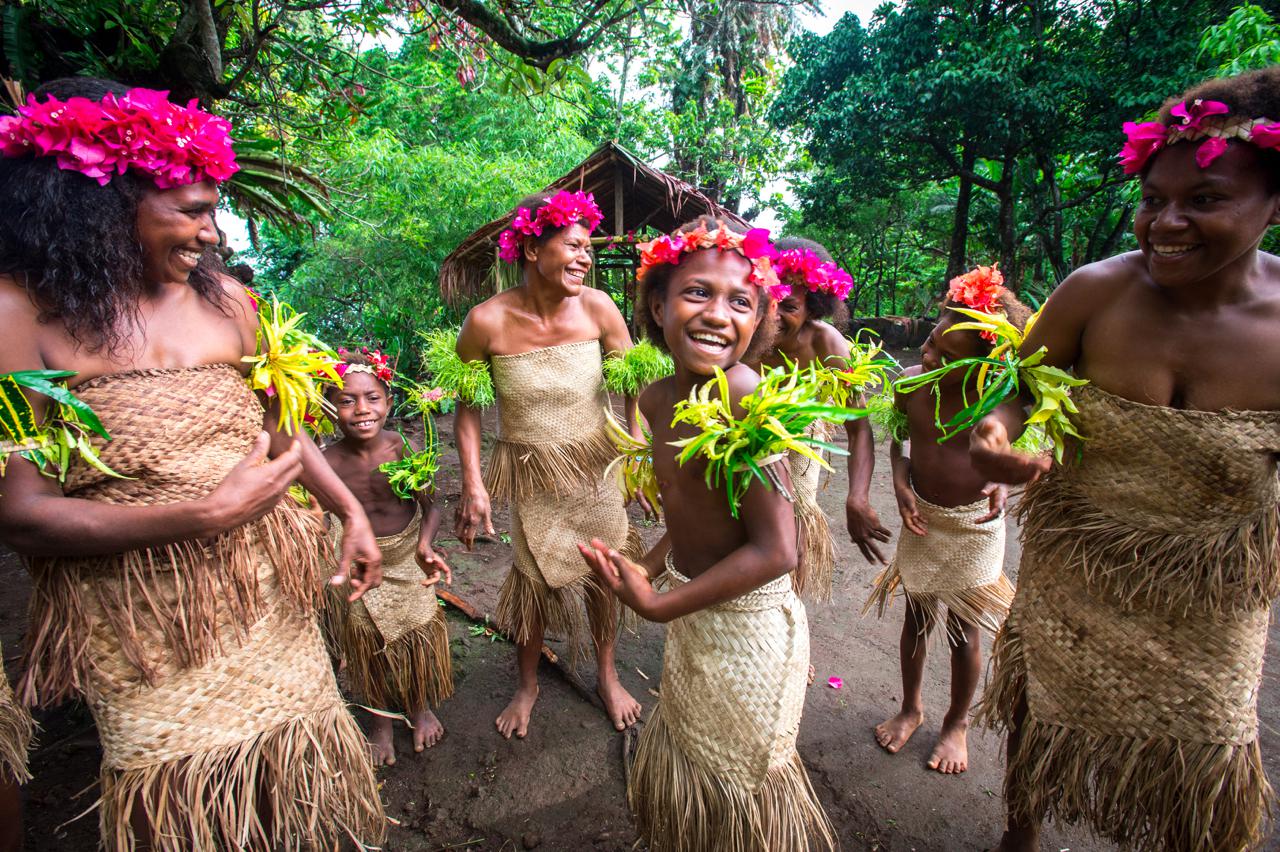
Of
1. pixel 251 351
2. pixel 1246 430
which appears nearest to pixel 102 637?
pixel 251 351

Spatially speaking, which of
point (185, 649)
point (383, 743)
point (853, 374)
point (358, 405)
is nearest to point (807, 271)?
point (853, 374)

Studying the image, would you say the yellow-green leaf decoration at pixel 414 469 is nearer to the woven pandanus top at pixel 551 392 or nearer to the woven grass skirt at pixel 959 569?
the woven pandanus top at pixel 551 392

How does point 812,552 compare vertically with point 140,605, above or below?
below

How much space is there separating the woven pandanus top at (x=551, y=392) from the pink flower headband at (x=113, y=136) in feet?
4.82

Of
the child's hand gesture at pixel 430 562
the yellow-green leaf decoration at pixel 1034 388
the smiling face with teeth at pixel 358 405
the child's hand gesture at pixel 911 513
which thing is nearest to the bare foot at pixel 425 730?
the child's hand gesture at pixel 430 562

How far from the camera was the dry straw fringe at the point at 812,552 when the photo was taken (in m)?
3.07

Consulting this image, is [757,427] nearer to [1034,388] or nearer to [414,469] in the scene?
[1034,388]

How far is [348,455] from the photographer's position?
277 centimetres

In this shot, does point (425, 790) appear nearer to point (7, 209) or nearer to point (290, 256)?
point (7, 209)

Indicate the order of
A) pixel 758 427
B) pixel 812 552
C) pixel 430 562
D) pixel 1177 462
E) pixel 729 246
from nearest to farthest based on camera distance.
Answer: pixel 758 427 < pixel 1177 462 < pixel 729 246 < pixel 430 562 < pixel 812 552

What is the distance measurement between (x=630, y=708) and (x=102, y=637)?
200 centimetres

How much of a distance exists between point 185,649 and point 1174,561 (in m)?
2.44

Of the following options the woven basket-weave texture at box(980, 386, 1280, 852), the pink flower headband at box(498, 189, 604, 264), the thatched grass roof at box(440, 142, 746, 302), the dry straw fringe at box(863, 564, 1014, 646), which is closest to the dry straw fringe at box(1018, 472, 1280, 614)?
the woven basket-weave texture at box(980, 386, 1280, 852)

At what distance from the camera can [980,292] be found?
7.36ft
